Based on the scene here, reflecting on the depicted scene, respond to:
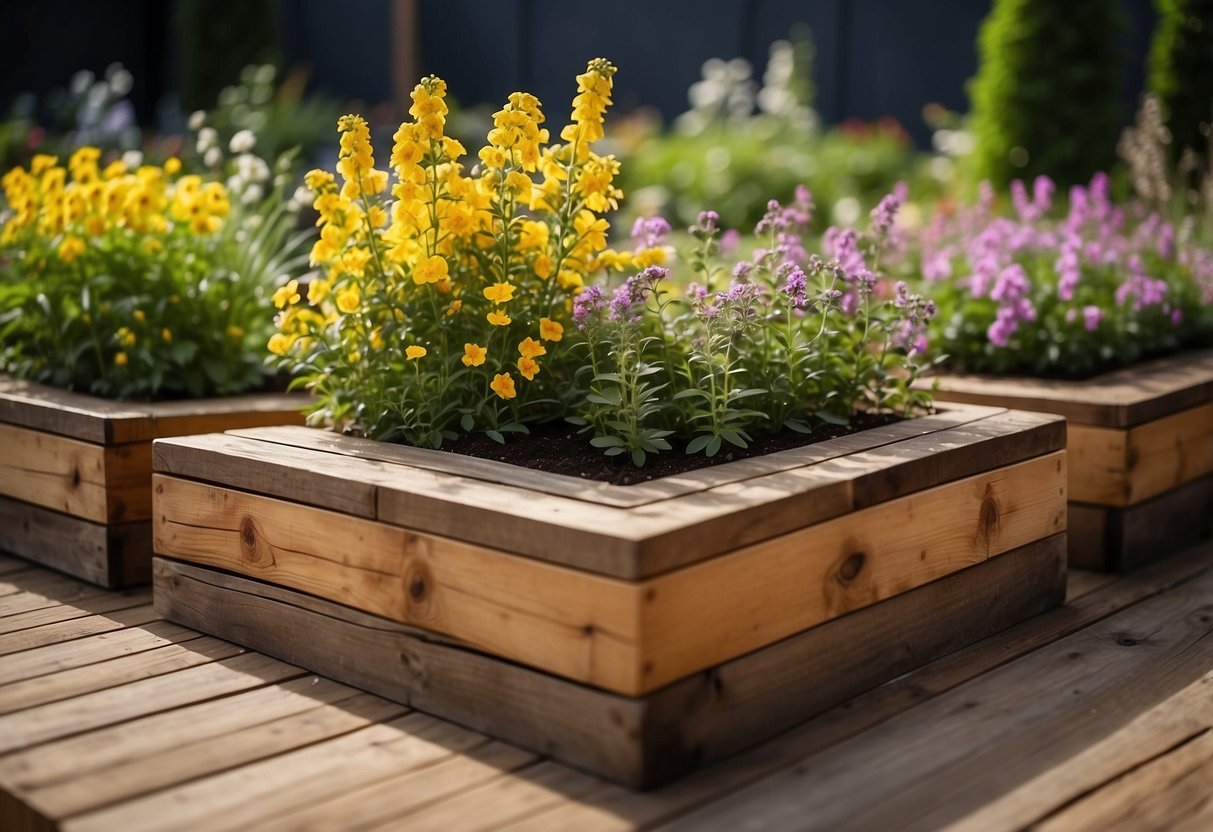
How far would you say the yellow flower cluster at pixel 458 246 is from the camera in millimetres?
2738

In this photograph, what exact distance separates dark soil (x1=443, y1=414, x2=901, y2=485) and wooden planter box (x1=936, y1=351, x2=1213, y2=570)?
673mm

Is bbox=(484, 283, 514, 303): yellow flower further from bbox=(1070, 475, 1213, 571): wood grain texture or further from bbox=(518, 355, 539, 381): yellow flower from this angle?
bbox=(1070, 475, 1213, 571): wood grain texture

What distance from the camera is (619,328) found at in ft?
8.75

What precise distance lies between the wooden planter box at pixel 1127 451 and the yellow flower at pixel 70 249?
7.66 feet

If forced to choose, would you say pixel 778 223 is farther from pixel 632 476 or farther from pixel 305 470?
pixel 305 470

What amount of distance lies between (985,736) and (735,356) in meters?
0.98

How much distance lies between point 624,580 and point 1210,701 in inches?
47.5

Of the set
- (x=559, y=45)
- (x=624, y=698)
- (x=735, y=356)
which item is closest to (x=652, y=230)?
(x=735, y=356)

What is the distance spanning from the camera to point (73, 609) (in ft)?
9.73

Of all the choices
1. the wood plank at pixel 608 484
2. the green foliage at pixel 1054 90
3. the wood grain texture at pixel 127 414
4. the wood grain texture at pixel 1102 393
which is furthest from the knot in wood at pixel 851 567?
the green foliage at pixel 1054 90

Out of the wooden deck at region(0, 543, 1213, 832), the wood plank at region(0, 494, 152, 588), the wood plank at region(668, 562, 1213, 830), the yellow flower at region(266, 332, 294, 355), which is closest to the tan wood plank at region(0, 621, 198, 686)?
the wooden deck at region(0, 543, 1213, 832)

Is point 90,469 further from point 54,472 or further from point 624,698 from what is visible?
point 624,698

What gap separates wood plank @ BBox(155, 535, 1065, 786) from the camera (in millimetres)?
2094

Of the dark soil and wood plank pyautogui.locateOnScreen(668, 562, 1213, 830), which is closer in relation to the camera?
wood plank pyautogui.locateOnScreen(668, 562, 1213, 830)
